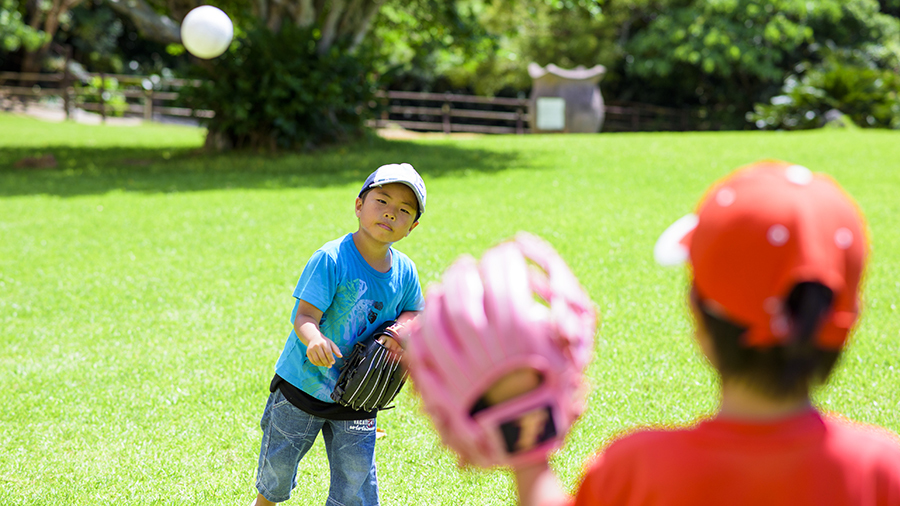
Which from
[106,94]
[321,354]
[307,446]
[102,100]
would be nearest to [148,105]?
[102,100]

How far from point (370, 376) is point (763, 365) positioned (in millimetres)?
1658

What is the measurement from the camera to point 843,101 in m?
20.5

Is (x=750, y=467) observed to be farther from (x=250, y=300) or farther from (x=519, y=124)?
(x=519, y=124)

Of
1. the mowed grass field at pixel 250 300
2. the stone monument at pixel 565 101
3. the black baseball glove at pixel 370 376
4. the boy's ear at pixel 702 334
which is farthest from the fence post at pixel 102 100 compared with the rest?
the boy's ear at pixel 702 334

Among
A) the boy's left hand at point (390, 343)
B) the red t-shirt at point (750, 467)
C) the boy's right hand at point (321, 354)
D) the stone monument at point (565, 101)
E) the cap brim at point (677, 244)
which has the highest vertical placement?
the cap brim at point (677, 244)

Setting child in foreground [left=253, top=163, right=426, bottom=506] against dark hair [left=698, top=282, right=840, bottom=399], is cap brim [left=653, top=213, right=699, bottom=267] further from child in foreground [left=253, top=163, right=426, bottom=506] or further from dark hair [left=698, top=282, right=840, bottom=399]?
child in foreground [left=253, top=163, right=426, bottom=506]

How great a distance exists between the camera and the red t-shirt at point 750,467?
1077mm

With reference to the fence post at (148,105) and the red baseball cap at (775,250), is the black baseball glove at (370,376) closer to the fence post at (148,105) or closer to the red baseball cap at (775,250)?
the red baseball cap at (775,250)

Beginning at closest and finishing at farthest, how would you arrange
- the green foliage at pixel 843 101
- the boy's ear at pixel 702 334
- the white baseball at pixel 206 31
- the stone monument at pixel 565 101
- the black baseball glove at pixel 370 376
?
1. the boy's ear at pixel 702 334
2. the black baseball glove at pixel 370 376
3. the white baseball at pixel 206 31
4. the green foliage at pixel 843 101
5. the stone monument at pixel 565 101

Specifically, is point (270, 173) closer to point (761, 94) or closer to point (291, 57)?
point (291, 57)

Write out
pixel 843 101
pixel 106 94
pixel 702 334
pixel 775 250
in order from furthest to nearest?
pixel 106 94 < pixel 843 101 < pixel 702 334 < pixel 775 250

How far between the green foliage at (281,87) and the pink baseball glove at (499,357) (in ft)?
45.2

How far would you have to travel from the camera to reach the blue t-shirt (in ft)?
8.58

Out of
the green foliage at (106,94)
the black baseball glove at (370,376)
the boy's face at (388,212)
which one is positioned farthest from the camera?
the green foliage at (106,94)
